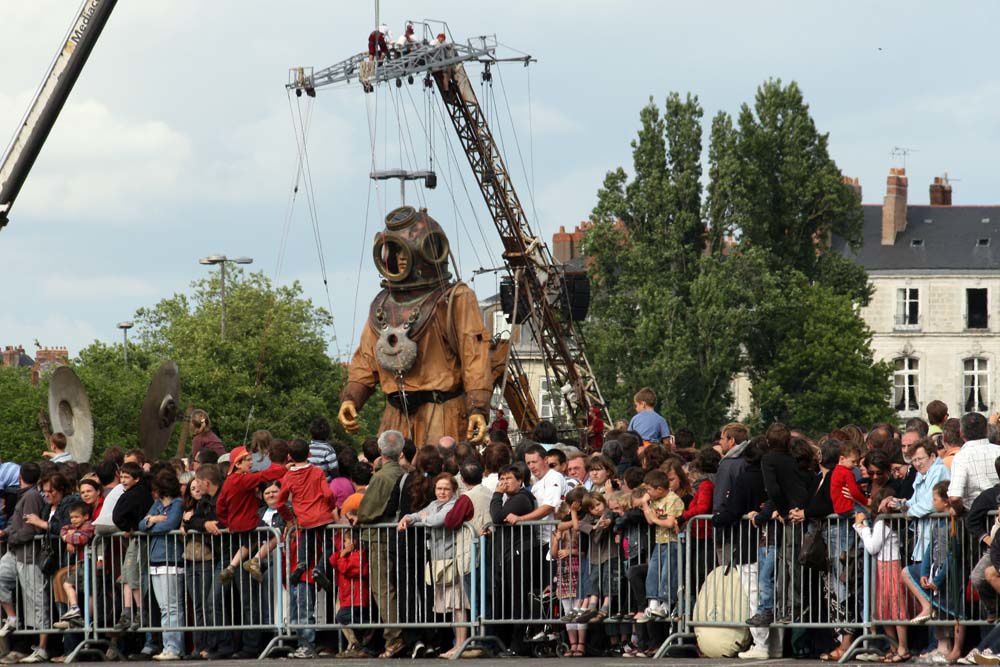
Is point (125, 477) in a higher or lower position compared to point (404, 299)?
lower

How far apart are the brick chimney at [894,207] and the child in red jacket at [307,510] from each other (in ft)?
259

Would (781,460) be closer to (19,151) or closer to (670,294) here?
(19,151)

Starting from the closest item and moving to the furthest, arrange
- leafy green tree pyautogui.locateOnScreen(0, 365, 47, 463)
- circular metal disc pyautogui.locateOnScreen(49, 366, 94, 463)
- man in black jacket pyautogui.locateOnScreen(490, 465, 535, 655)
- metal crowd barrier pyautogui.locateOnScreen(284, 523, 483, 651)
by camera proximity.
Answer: man in black jacket pyautogui.locateOnScreen(490, 465, 535, 655) → metal crowd barrier pyautogui.locateOnScreen(284, 523, 483, 651) → circular metal disc pyautogui.locateOnScreen(49, 366, 94, 463) → leafy green tree pyautogui.locateOnScreen(0, 365, 47, 463)

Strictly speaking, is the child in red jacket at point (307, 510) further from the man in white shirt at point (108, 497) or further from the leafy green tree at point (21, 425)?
the leafy green tree at point (21, 425)

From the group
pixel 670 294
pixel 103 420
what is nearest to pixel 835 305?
pixel 670 294

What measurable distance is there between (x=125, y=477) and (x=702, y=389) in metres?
52.0

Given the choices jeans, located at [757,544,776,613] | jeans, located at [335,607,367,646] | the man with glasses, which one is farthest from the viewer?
jeans, located at [335,607,367,646]

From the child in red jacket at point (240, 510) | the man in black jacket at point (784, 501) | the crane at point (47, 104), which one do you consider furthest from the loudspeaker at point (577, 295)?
the man in black jacket at point (784, 501)

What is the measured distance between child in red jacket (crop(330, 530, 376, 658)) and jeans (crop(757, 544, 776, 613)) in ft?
10.7

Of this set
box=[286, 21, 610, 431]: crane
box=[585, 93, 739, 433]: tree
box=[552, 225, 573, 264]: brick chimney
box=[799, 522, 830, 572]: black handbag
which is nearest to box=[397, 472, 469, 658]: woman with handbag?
box=[799, 522, 830, 572]: black handbag

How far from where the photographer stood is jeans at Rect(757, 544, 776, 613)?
16.4 m

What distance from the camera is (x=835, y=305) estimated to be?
72188mm

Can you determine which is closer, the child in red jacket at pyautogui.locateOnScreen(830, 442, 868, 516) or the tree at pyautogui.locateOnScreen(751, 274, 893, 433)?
the child in red jacket at pyautogui.locateOnScreen(830, 442, 868, 516)

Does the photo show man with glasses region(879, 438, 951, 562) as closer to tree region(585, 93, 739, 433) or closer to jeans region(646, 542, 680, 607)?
jeans region(646, 542, 680, 607)
